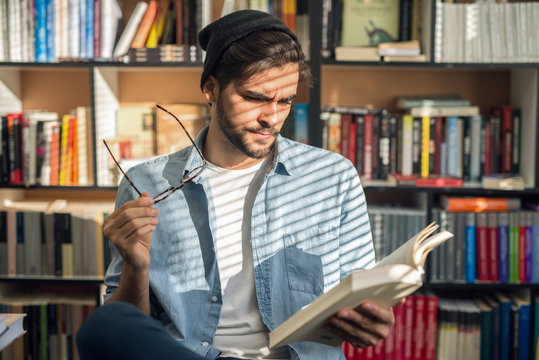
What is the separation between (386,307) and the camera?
1.00 meters

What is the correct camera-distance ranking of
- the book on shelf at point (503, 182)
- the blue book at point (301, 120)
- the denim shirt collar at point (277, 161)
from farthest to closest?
1. the blue book at point (301, 120)
2. the book on shelf at point (503, 182)
3. the denim shirt collar at point (277, 161)

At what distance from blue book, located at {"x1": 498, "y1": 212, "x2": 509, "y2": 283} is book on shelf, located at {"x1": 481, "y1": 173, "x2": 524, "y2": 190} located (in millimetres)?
110

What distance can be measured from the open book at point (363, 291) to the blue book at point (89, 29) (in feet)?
5.03

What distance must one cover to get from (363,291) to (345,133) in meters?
1.32

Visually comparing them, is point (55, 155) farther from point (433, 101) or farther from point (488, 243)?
point (488, 243)

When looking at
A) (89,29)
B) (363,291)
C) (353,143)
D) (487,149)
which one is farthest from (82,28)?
(363,291)

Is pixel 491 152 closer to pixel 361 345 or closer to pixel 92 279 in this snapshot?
pixel 361 345

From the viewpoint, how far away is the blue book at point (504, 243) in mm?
2070

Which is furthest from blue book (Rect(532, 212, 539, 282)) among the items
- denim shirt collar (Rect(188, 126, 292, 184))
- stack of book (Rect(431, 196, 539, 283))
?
denim shirt collar (Rect(188, 126, 292, 184))

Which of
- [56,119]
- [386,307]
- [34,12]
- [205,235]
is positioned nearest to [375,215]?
[205,235]

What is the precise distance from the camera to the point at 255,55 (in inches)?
49.3

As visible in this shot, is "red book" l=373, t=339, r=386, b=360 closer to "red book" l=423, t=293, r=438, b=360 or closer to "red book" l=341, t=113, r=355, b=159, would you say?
"red book" l=423, t=293, r=438, b=360

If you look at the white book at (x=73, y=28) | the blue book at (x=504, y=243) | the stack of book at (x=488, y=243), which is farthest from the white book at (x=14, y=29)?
the blue book at (x=504, y=243)

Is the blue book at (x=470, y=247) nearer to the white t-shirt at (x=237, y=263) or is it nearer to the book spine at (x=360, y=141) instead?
the book spine at (x=360, y=141)
